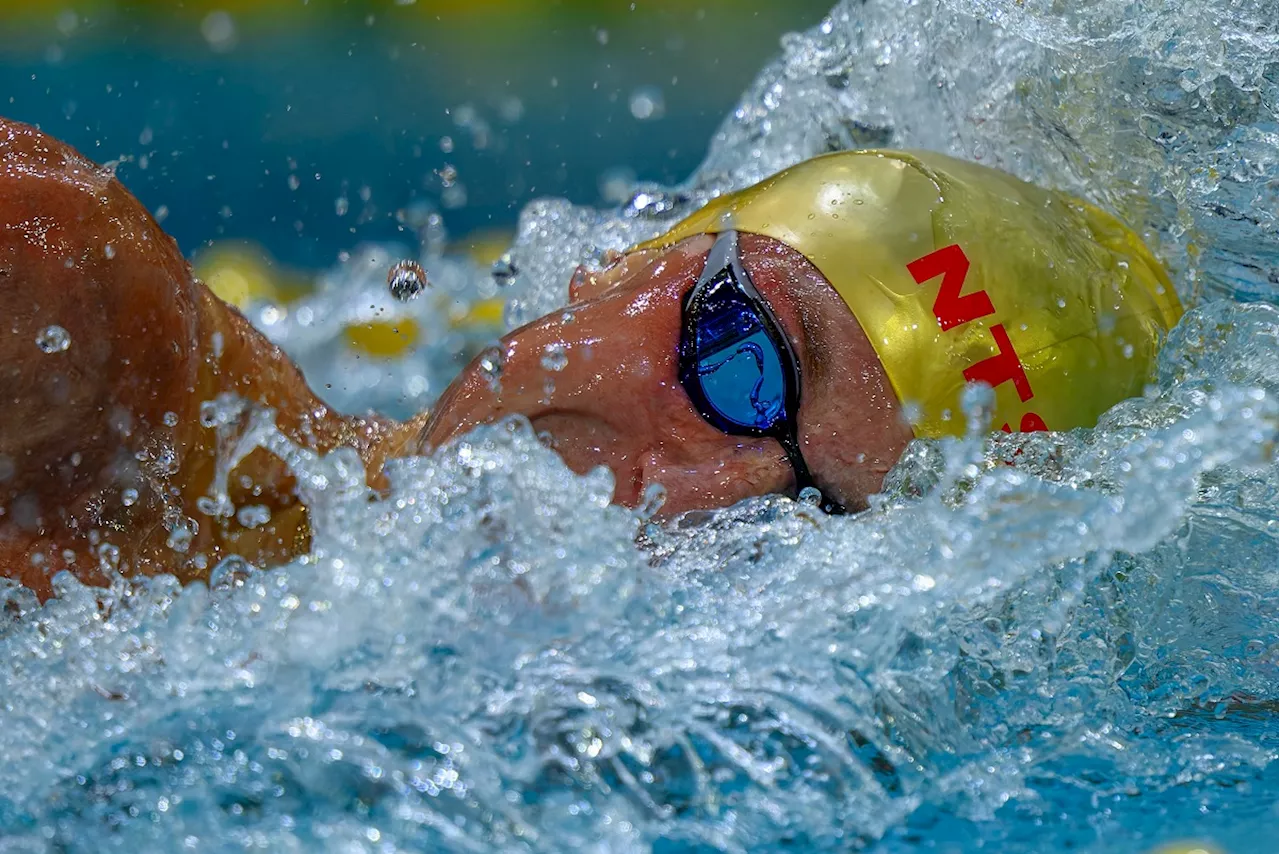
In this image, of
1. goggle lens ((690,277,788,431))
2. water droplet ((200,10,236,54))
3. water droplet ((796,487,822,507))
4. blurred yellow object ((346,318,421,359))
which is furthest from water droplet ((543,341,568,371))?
water droplet ((200,10,236,54))

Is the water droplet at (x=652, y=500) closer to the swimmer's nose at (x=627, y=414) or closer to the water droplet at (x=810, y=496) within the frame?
the swimmer's nose at (x=627, y=414)

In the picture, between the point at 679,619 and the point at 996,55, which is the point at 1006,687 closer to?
the point at 679,619

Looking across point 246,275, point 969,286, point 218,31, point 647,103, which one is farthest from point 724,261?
point 218,31

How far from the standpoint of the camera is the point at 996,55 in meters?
1.32

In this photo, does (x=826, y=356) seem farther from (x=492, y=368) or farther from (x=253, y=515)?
(x=253, y=515)

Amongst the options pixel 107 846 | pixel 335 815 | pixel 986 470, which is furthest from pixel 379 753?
pixel 986 470

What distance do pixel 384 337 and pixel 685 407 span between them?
1735mm

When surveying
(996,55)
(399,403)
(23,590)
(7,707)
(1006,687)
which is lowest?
(1006,687)

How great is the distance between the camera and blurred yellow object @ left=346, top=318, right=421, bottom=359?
8.63 feet

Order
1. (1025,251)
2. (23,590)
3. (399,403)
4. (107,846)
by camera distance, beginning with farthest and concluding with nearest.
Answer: (399,403) < (1025,251) < (23,590) < (107,846)

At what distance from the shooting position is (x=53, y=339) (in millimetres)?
1019

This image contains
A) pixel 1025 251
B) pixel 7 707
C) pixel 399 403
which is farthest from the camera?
pixel 399 403

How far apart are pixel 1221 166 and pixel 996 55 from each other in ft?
0.79

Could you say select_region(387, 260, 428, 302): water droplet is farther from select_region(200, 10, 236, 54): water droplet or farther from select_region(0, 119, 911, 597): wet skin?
select_region(200, 10, 236, 54): water droplet
